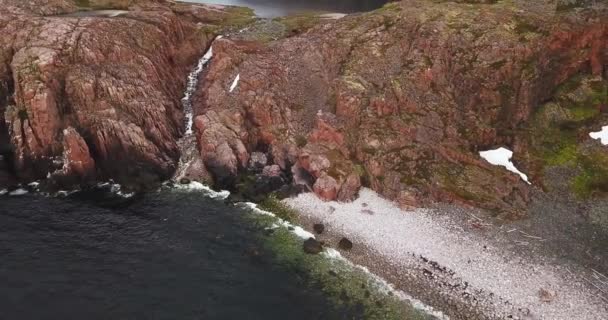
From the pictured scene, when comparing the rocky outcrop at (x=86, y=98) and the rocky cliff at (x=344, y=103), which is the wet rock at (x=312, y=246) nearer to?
the rocky cliff at (x=344, y=103)

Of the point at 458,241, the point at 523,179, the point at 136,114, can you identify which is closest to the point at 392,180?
the point at 458,241

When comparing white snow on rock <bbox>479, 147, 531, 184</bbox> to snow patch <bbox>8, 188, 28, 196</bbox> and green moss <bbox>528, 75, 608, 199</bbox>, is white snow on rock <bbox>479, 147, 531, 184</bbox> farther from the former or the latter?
snow patch <bbox>8, 188, 28, 196</bbox>

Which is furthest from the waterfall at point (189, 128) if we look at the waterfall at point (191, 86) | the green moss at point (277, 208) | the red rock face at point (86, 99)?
the green moss at point (277, 208)

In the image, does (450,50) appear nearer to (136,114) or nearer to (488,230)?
(488,230)

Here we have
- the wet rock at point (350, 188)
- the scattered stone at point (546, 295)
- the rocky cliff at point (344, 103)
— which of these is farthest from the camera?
the rocky cliff at point (344, 103)

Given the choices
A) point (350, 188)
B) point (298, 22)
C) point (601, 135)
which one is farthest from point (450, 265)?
point (298, 22)

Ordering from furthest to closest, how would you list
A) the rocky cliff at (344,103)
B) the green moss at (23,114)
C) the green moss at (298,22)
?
1. the green moss at (298,22)
2. the green moss at (23,114)
3. the rocky cliff at (344,103)

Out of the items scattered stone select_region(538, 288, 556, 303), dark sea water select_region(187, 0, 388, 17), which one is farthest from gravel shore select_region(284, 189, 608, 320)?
dark sea water select_region(187, 0, 388, 17)
